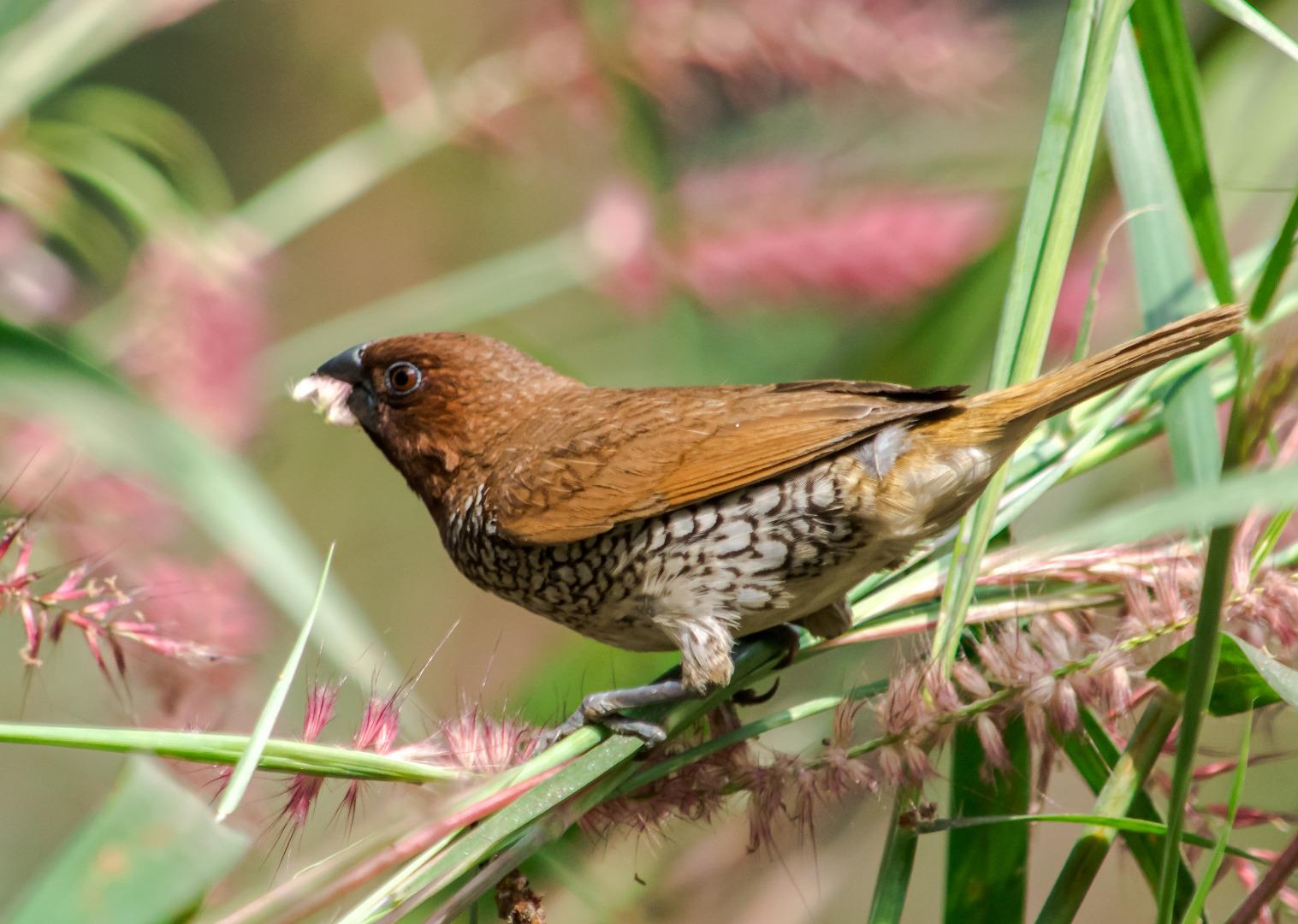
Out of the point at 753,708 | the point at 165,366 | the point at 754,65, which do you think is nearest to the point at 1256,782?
the point at 753,708

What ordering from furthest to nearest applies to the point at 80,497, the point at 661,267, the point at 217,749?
the point at 661,267, the point at 80,497, the point at 217,749

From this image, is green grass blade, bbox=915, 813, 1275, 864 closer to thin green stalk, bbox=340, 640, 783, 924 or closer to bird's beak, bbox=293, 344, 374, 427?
thin green stalk, bbox=340, 640, 783, 924

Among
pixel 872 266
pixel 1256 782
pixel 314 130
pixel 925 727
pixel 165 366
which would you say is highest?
pixel 314 130

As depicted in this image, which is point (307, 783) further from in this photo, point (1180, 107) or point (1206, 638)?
point (1180, 107)

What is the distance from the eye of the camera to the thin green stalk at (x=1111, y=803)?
1.65 metres

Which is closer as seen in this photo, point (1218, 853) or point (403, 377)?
point (1218, 853)

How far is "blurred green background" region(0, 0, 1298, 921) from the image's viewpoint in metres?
2.34

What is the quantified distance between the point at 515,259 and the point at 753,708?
138cm

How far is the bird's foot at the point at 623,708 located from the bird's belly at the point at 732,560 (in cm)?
18

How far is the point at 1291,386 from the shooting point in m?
1.04

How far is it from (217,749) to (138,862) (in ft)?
1.06

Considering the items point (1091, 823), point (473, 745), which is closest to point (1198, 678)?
point (1091, 823)

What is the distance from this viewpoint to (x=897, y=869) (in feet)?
5.62

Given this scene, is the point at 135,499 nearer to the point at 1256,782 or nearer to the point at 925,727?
the point at 925,727
